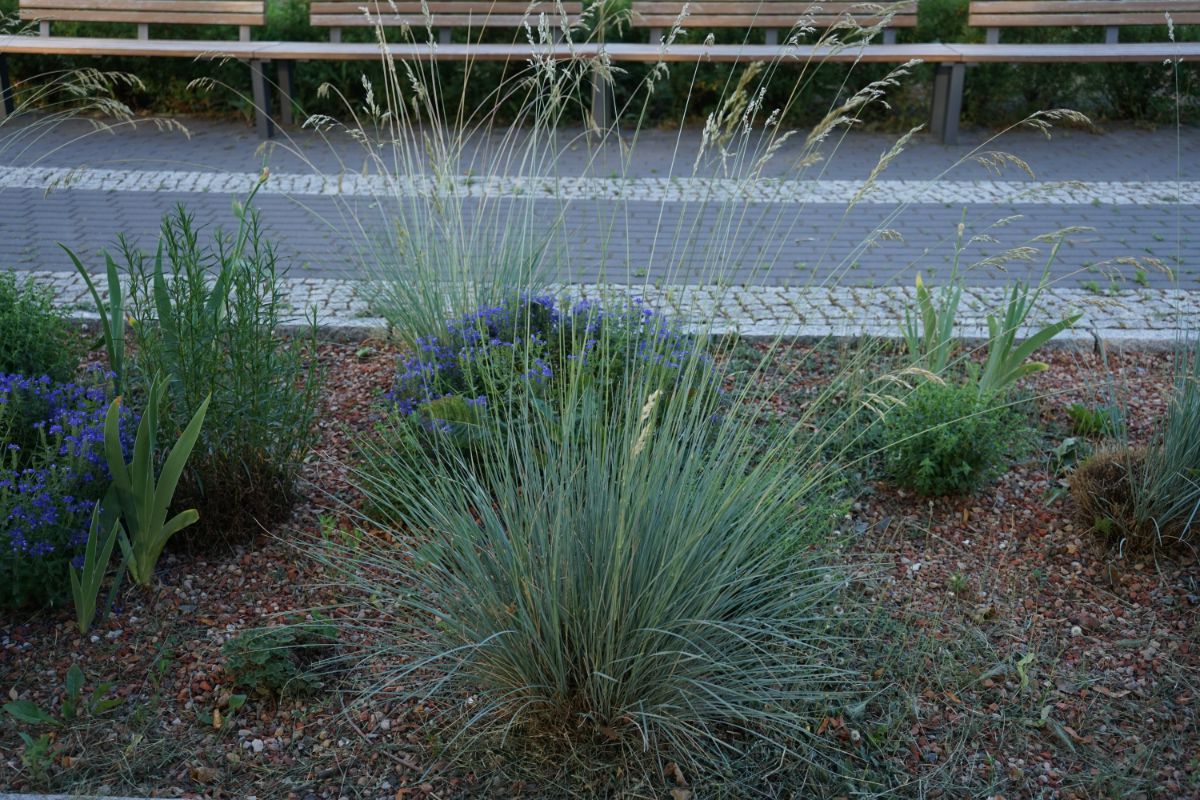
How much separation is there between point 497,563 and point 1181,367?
260cm

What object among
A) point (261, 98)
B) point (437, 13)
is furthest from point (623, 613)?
point (437, 13)

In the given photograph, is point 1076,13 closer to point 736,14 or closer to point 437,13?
point 736,14

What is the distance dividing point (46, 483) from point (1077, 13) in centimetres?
879

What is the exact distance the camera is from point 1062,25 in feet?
30.1

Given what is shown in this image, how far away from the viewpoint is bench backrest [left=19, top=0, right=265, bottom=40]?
8.97m

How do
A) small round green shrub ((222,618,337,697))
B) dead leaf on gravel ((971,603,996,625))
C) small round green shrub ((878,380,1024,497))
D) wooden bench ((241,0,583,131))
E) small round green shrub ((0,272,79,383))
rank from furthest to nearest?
wooden bench ((241,0,583,131)) < small round green shrub ((0,272,79,383)) < small round green shrub ((878,380,1024,497)) < dead leaf on gravel ((971,603,996,625)) < small round green shrub ((222,618,337,697))

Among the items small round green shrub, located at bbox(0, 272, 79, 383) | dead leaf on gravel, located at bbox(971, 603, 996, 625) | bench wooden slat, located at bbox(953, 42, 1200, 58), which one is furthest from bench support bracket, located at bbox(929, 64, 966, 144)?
small round green shrub, located at bbox(0, 272, 79, 383)

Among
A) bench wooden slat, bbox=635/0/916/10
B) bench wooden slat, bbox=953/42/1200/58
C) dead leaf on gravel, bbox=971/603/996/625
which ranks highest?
bench wooden slat, bbox=635/0/916/10

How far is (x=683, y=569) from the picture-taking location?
2469mm

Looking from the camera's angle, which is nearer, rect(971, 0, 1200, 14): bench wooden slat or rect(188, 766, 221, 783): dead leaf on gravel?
rect(188, 766, 221, 783): dead leaf on gravel

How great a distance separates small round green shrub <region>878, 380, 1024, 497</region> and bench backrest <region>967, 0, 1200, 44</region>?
6419mm

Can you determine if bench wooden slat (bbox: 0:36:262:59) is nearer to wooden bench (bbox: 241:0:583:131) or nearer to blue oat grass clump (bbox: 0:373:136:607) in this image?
wooden bench (bbox: 241:0:583:131)

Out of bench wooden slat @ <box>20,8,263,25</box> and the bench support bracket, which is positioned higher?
bench wooden slat @ <box>20,8,263,25</box>

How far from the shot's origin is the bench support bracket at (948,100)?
340 inches
